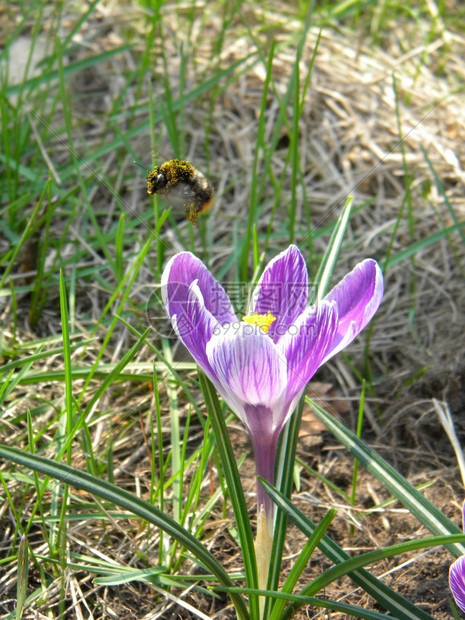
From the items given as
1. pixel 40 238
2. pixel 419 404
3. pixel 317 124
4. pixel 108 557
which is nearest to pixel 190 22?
pixel 317 124

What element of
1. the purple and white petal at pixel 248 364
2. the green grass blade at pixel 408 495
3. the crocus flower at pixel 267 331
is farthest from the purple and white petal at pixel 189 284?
the green grass blade at pixel 408 495

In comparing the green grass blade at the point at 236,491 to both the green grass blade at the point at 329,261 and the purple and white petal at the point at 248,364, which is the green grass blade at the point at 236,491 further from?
the green grass blade at the point at 329,261

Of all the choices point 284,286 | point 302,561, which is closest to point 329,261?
point 284,286

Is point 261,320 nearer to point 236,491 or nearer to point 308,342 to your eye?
point 308,342

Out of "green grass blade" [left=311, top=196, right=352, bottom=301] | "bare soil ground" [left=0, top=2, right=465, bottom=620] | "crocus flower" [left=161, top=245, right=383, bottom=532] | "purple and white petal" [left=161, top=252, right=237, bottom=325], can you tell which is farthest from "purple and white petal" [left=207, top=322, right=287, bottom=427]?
"bare soil ground" [left=0, top=2, right=465, bottom=620]

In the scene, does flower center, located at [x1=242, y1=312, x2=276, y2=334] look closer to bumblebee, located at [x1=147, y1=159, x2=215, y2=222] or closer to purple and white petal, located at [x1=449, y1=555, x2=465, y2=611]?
bumblebee, located at [x1=147, y1=159, x2=215, y2=222]

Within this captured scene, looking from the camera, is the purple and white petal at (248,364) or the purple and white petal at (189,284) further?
the purple and white petal at (189,284)

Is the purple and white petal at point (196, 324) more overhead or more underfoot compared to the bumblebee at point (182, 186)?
more underfoot

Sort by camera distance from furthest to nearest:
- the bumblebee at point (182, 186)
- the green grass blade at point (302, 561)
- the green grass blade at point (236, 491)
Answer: the bumblebee at point (182, 186) < the green grass blade at point (236, 491) < the green grass blade at point (302, 561)
